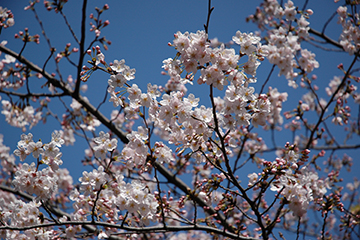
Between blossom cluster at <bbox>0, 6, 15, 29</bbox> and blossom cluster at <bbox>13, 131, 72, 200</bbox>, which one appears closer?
blossom cluster at <bbox>13, 131, 72, 200</bbox>

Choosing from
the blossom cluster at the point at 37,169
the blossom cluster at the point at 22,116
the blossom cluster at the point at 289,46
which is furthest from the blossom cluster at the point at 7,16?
the blossom cluster at the point at 289,46

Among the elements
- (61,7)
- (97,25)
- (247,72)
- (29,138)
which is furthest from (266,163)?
(61,7)

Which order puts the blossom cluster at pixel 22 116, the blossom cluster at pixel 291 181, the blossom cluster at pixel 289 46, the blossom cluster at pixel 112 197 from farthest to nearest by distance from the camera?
the blossom cluster at pixel 22 116 < the blossom cluster at pixel 289 46 < the blossom cluster at pixel 112 197 < the blossom cluster at pixel 291 181

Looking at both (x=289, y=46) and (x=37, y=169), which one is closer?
(x=37, y=169)

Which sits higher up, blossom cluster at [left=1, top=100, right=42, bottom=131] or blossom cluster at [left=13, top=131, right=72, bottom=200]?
blossom cluster at [left=1, top=100, right=42, bottom=131]

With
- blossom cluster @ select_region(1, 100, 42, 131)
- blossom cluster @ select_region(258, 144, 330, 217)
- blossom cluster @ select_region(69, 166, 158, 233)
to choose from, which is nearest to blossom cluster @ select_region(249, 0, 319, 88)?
blossom cluster @ select_region(258, 144, 330, 217)

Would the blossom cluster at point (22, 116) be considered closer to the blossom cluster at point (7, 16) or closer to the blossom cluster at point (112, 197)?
the blossom cluster at point (7, 16)

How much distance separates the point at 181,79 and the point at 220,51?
0.44m

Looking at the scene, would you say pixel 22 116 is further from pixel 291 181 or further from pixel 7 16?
pixel 291 181

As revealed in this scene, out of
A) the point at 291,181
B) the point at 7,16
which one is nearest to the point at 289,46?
the point at 291,181

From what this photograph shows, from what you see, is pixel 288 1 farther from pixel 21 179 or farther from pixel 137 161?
pixel 21 179

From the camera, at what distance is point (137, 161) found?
8.79 ft

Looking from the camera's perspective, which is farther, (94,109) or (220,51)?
(94,109)

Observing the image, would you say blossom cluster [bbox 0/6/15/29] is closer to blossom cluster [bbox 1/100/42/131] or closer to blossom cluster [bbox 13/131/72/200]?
blossom cluster [bbox 1/100/42/131]
